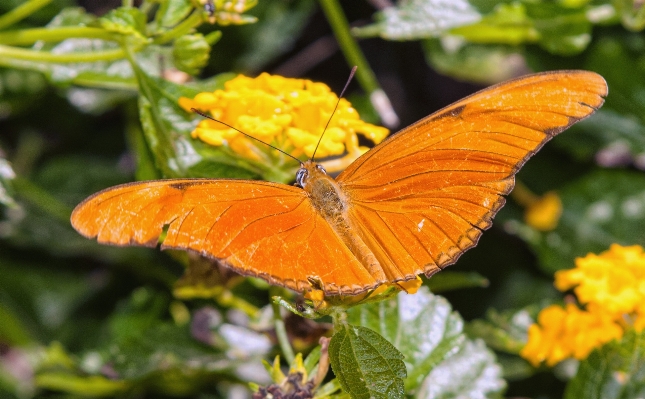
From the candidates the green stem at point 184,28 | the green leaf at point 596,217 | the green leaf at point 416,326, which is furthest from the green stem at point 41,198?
the green leaf at point 596,217

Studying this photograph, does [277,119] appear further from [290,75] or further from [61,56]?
[290,75]

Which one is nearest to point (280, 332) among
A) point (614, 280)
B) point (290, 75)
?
point (614, 280)

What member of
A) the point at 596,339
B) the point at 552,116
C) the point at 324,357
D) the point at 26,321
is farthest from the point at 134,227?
the point at 26,321

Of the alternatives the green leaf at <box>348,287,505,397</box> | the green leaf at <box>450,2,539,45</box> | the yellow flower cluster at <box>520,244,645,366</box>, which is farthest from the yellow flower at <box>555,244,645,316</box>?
the green leaf at <box>450,2,539,45</box>

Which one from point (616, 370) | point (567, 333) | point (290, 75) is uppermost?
point (290, 75)

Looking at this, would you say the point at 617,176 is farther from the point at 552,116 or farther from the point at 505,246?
the point at 552,116

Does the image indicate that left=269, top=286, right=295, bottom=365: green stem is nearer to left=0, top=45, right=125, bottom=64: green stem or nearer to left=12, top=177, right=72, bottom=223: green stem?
left=0, top=45, right=125, bottom=64: green stem
